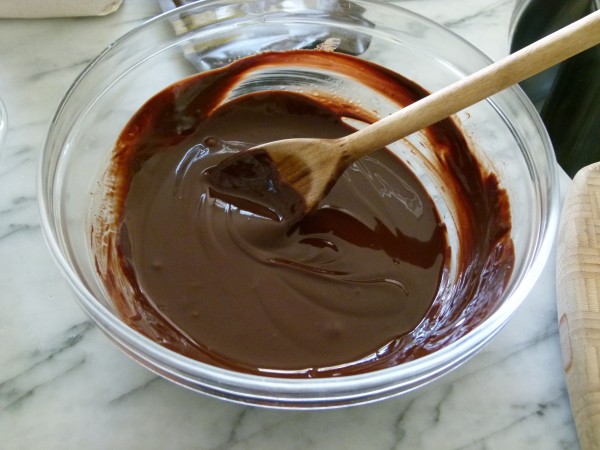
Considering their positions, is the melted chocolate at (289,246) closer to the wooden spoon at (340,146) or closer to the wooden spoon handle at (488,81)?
the wooden spoon at (340,146)

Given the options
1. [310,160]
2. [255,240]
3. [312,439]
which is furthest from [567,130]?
[312,439]

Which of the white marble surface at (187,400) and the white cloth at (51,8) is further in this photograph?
the white cloth at (51,8)

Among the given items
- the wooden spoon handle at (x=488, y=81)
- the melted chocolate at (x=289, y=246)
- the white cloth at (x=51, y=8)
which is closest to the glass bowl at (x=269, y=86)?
the melted chocolate at (x=289, y=246)

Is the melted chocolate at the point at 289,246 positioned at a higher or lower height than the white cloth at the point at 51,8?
lower

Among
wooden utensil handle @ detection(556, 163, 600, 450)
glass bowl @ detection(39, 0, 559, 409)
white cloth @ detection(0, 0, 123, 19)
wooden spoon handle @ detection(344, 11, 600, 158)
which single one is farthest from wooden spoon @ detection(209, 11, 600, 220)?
white cloth @ detection(0, 0, 123, 19)

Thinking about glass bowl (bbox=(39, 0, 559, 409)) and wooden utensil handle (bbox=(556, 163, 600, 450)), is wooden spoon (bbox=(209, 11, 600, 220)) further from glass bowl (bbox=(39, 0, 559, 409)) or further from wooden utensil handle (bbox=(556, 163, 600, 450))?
wooden utensil handle (bbox=(556, 163, 600, 450))
